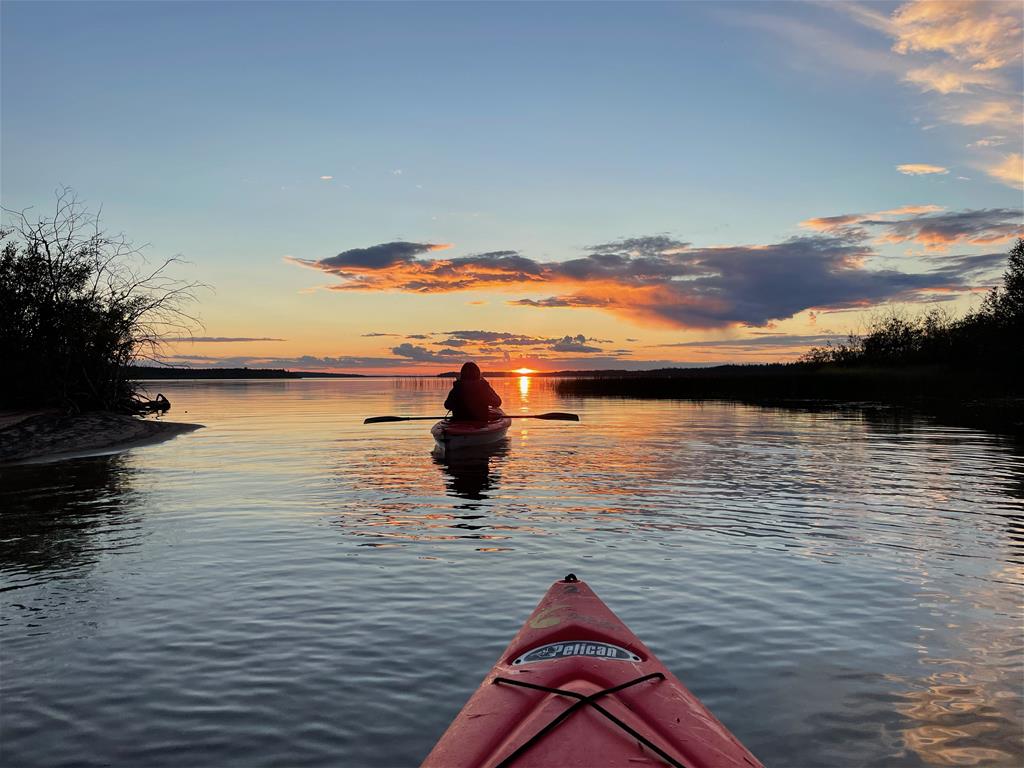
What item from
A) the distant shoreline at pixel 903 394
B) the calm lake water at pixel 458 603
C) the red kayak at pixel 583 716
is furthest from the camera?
the distant shoreline at pixel 903 394

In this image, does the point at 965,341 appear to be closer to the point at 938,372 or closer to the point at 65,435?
the point at 938,372

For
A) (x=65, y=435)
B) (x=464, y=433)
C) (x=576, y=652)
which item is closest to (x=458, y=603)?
(x=576, y=652)

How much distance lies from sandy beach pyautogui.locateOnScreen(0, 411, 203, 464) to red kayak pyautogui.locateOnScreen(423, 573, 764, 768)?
2086cm

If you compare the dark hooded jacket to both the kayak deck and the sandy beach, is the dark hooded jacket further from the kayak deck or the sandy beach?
the sandy beach

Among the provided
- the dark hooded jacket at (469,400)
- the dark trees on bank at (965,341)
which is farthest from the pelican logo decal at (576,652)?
the dark trees on bank at (965,341)

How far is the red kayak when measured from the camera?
10.7 feet

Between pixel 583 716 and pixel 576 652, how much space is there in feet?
2.75

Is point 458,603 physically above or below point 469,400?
below

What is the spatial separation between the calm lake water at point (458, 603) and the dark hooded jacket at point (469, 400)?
508 cm

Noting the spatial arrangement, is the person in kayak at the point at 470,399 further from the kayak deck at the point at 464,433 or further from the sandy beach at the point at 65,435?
the sandy beach at the point at 65,435

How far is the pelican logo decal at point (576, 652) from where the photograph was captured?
4371 millimetres

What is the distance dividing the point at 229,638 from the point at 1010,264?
6751 centimetres

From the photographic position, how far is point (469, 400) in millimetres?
21656

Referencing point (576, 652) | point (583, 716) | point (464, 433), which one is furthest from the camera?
point (464, 433)
